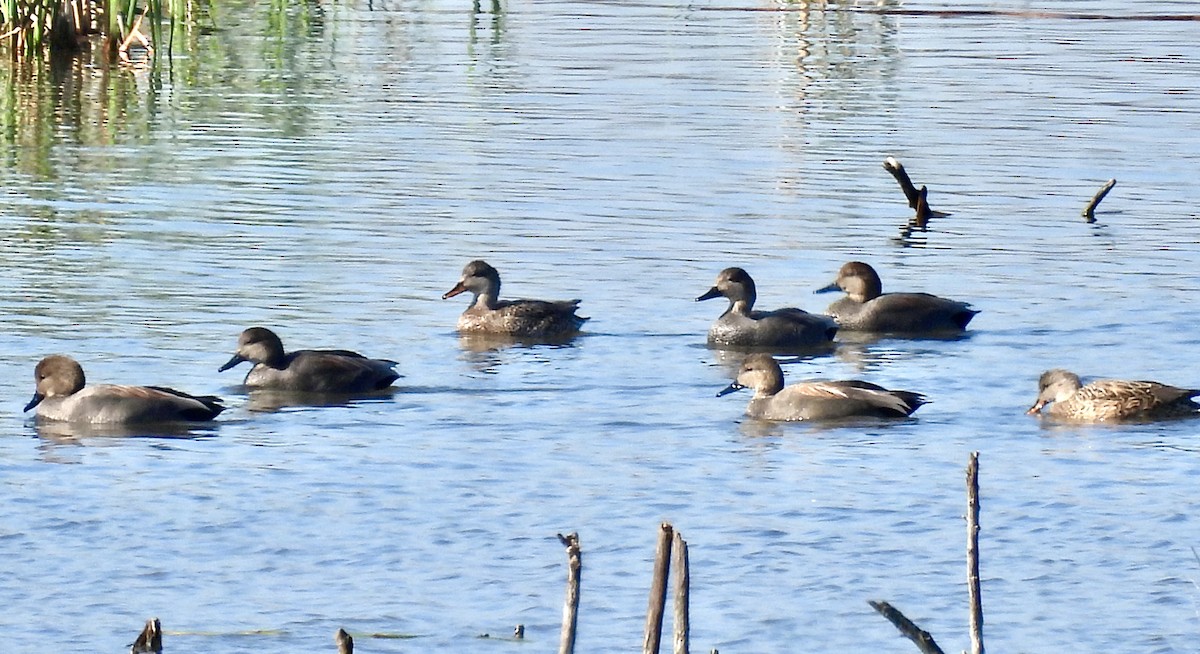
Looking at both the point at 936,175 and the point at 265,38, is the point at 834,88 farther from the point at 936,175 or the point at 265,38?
the point at 265,38

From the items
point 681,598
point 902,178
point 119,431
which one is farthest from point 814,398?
point 902,178

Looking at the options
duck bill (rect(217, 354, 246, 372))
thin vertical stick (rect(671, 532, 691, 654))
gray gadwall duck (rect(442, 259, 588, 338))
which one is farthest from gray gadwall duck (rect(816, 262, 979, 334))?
thin vertical stick (rect(671, 532, 691, 654))

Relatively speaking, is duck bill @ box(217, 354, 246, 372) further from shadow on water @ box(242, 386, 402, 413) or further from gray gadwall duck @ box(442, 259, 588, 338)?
gray gadwall duck @ box(442, 259, 588, 338)

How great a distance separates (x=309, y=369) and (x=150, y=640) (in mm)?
6604

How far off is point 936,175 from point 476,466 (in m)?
14.3

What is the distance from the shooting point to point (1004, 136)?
1141 inches

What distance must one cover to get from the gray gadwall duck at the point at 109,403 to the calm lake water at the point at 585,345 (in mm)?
171

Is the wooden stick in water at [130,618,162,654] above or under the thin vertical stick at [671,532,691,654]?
under

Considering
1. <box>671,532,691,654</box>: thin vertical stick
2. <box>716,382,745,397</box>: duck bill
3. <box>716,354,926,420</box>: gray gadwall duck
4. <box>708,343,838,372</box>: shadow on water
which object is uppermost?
<box>671,532,691,654</box>: thin vertical stick

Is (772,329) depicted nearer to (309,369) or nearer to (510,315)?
(510,315)

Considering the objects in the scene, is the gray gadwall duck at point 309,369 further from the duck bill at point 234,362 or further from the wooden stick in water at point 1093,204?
the wooden stick in water at point 1093,204

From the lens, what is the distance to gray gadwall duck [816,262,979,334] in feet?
54.7

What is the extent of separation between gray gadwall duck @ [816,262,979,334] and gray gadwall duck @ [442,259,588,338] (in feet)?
6.65

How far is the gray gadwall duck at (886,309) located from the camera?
16672 mm
